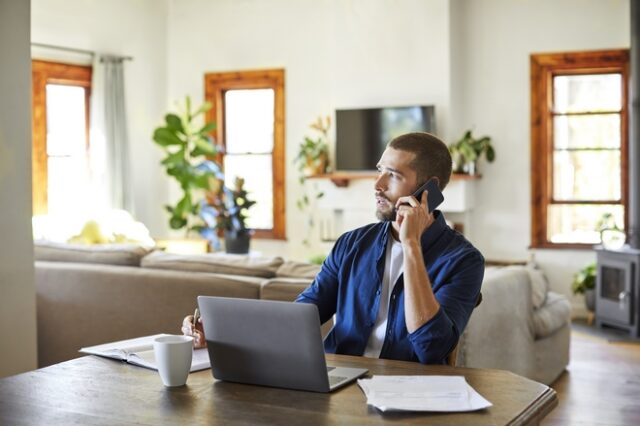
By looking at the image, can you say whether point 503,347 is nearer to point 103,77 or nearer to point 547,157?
point 547,157

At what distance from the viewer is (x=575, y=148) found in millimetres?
7984

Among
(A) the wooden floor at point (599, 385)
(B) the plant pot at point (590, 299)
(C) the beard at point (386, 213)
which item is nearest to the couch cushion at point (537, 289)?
(A) the wooden floor at point (599, 385)

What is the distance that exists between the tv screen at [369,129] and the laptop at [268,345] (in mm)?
6121

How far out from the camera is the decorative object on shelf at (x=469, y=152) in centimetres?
782

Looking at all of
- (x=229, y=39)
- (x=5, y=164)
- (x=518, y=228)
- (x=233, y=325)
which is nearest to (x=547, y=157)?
(x=518, y=228)

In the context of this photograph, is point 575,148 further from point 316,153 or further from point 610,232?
point 316,153

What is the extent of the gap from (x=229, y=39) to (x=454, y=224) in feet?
10.0

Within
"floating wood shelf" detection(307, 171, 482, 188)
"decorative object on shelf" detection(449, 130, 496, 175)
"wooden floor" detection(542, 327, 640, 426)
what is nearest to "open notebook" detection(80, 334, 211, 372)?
"wooden floor" detection(542, 327, 640, 426)

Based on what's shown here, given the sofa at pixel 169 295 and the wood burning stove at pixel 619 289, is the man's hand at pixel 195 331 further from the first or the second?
the wood burning stove at pixel 619 289

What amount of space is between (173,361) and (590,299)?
5.89 meters

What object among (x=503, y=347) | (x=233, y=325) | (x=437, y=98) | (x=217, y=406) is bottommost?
(x=503, y=347)

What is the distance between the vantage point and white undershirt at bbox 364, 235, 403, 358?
2.47 meters

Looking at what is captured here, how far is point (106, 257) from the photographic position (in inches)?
178

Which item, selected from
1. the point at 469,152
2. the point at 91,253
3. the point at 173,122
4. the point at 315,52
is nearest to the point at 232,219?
the point at 173,122
